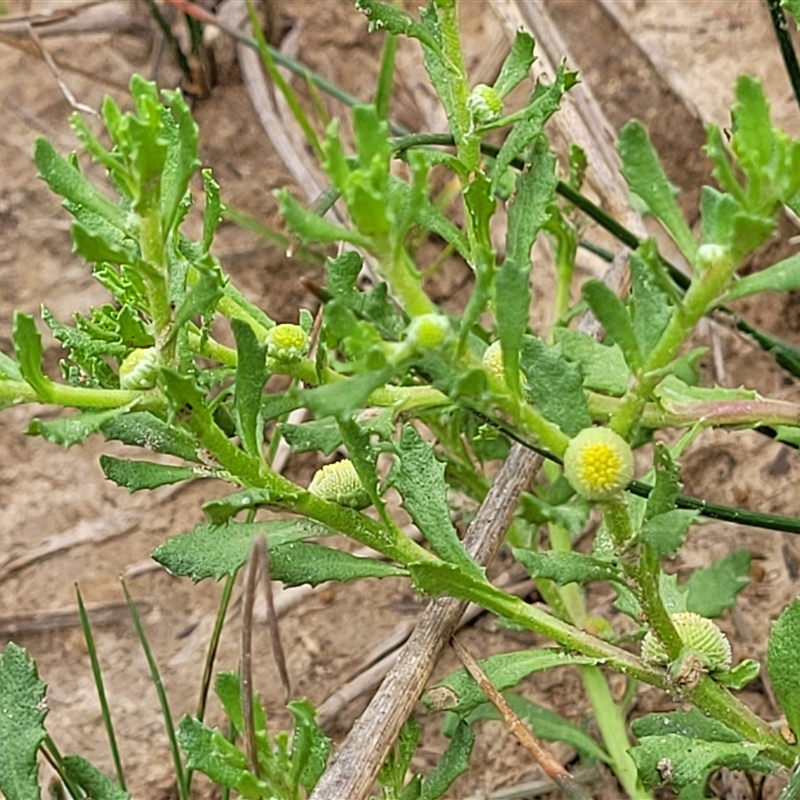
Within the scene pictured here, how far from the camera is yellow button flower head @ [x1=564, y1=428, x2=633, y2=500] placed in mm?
916

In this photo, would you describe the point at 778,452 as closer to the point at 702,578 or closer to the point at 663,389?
the point at 702,578

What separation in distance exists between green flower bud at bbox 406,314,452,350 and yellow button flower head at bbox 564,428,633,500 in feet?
0.58

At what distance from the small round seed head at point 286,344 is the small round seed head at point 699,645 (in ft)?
1.49

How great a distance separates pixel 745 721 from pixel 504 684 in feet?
0.81

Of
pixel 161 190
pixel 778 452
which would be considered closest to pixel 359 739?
pixel 161 190

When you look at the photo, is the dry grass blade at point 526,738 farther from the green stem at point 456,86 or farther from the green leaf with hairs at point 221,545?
the green stem at point 456,86

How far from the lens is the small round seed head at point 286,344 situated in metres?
1.09

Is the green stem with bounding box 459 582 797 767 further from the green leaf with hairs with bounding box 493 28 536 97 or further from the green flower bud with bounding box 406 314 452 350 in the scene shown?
the green leaf with hairs with bounding box 493 28 536 97

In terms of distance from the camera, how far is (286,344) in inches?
42.8

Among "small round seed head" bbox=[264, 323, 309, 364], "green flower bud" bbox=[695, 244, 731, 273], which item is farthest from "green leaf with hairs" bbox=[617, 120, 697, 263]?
"small round seed head" bbox=[264, 323, 309, 364]

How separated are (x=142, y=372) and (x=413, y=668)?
1.56ft

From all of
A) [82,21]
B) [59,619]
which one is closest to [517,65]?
[59,619]

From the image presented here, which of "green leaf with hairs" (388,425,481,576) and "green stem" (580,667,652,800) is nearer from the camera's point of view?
"green leaf with hairs" (388,425,481,576)

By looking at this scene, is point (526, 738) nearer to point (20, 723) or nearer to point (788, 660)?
point (788, 660)
